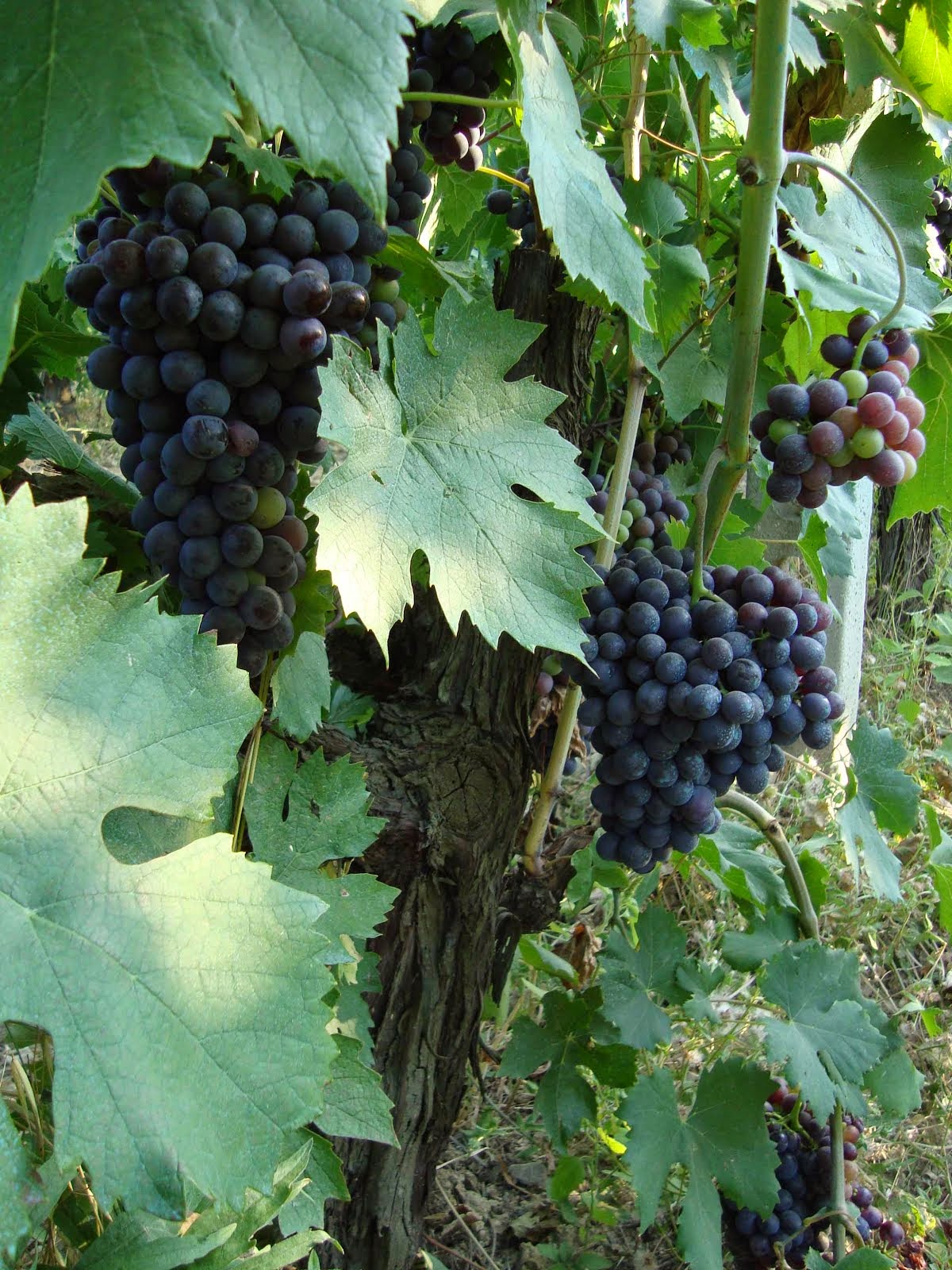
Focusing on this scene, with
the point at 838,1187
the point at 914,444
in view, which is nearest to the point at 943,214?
the point at 914,444

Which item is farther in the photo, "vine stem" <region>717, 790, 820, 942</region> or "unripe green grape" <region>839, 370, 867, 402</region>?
"vine stem" <region>717, 790, 820, 942</region>

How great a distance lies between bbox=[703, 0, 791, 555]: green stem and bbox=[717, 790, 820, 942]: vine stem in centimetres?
48

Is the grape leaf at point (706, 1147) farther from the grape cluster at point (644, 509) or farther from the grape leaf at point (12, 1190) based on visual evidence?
the grape leaf at point (12, 1190)

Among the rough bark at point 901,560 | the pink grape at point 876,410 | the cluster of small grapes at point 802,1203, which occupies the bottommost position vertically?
the cluster of small grapes at point 802,1203

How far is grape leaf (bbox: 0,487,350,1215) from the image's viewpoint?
1.86 ft

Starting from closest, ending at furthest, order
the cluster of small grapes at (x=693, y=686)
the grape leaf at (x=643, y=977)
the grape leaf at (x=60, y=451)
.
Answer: the grape leaf at (x=60, y=451) < the cluster of small grapes at (x=693, y=686) < the grape leaf at (x=643, y=977)

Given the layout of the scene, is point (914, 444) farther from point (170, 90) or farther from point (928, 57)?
point (170, 90)

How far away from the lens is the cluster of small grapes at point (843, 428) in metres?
0.94

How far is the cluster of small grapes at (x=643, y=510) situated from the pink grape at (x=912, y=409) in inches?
13.8

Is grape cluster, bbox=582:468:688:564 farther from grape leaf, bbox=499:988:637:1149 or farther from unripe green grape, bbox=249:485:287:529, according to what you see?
grape leaf, bbox=499:988:637:1149

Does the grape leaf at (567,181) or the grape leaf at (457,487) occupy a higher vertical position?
the grape leaf at (567,181)

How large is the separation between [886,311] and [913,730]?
2.28 meters

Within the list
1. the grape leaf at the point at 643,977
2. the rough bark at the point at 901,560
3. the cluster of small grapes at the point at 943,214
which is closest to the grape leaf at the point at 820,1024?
the grape leaf at the point at 643,977

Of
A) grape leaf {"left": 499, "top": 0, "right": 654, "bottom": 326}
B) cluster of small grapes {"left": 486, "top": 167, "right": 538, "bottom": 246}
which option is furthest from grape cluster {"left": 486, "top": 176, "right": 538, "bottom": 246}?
grape leaf {"left": 499, "top": 0, "right": 654, "bottom": 326}
